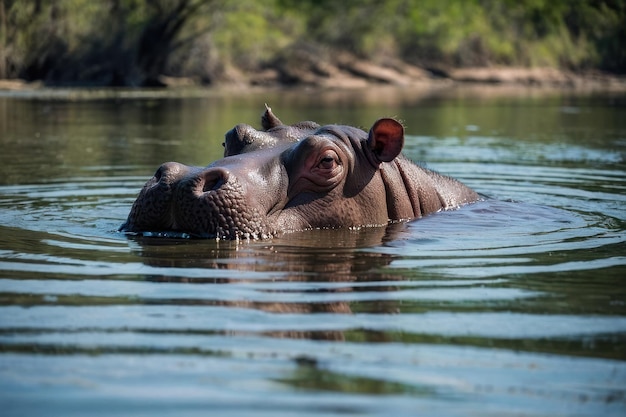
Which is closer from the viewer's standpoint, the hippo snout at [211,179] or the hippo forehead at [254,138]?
the hippo snout at [211,179]

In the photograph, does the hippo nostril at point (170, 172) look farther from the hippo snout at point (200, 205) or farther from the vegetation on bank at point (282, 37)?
the vegetation on bank at point (282, 37)

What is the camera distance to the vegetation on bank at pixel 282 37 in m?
35.9

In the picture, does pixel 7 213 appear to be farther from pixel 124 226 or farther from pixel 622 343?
pixel 622 343

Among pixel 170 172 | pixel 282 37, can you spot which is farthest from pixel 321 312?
pixel 282 37

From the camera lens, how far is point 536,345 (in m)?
4.05

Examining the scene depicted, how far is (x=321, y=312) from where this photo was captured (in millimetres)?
4551

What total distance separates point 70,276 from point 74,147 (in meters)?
9.18

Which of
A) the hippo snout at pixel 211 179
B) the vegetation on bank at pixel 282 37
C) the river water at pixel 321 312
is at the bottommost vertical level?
the river water at pixel 321 312

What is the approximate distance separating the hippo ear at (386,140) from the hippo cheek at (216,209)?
111 centimetres

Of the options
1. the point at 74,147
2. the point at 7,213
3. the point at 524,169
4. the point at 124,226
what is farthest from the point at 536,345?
the point at 74,147

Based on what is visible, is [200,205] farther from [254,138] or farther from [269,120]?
[269,120]

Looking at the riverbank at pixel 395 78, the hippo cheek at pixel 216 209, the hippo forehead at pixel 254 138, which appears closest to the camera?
the hippo cheek at pixel 216 209

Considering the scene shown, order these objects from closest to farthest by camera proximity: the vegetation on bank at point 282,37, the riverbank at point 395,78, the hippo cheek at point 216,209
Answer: the hippo cheek at point 216,209
the vegetation on bank at point 282,37
the riverbank at point 395,78

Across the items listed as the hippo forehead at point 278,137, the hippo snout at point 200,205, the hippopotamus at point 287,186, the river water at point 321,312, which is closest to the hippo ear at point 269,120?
the hippopotamus at point 287,186
